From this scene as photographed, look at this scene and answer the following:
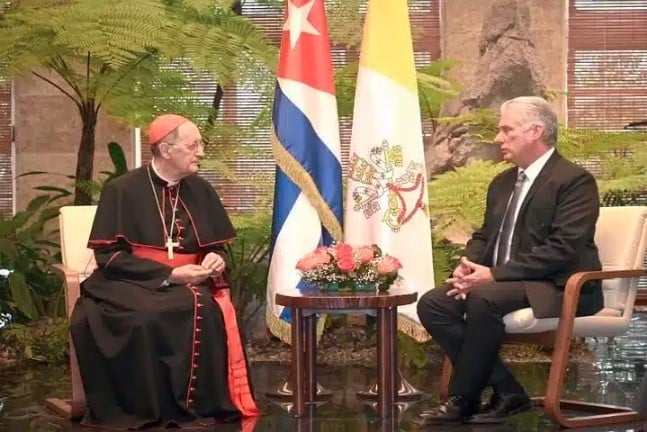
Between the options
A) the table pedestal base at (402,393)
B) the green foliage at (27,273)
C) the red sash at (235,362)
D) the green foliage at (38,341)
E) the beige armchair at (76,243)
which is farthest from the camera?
the green foliage at (27,273)

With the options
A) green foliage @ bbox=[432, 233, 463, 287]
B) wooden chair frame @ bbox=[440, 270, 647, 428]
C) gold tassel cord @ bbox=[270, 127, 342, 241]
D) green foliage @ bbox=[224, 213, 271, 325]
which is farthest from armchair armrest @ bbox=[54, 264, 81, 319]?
green foliage @ bbox=[432, 233, 463, 287]

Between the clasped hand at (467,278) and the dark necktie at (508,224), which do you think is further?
the dark necktie at (508,224)

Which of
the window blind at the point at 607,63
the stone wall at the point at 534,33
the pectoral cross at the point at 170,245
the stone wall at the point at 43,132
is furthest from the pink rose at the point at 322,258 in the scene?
the window blind at the point at 607,63

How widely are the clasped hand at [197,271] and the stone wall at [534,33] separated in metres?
4.91

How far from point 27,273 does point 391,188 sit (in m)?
3.13

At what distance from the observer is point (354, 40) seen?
794 cm

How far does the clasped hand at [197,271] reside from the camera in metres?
5.28

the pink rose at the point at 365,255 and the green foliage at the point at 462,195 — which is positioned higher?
the green foliage at the point at 462,195

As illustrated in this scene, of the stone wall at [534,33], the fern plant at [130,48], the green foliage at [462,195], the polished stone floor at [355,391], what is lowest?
the polished stone floor at [355,391]

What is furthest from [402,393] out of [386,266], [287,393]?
[386,266]

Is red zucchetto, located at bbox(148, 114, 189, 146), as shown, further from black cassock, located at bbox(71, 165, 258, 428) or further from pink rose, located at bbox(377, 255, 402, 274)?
pink rose, located at bbox(377, 255, 402, 274)

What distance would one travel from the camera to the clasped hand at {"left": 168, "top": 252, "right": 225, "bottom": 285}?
17.3 feet

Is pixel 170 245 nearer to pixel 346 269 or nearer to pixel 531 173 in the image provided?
pixel 346 269

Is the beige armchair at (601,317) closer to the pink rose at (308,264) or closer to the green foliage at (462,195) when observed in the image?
the pink rose at (308,264)
